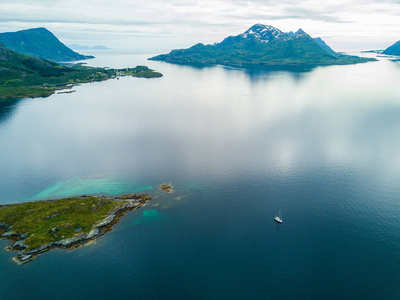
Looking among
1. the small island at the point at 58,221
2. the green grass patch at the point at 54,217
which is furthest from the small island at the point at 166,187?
the green grass patch at the point at 54,217

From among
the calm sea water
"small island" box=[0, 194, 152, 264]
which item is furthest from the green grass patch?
the calm sea water

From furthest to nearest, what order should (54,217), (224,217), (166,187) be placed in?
(166,187) → (224,217) → (54,217)

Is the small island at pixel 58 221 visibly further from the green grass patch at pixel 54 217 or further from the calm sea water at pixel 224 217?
the calm sea water at pixel 224 217

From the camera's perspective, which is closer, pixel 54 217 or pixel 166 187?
pixel 54 217

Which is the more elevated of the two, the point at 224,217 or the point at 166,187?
the point at 166,187

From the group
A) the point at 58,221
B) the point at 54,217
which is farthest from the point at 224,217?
the point at 54,217

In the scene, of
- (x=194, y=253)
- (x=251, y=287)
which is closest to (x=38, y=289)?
(x=194, y=253)

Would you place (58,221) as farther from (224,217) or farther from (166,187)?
(224,217)

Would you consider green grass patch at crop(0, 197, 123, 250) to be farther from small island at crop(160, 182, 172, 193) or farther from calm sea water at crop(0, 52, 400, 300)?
small island at crop(160, 182, 172, 193)
